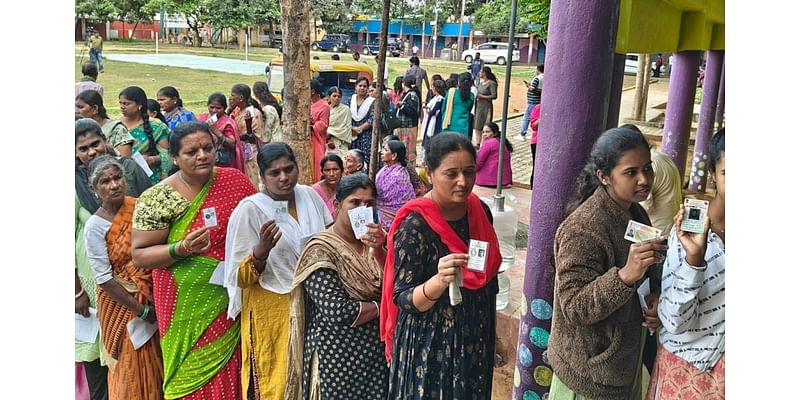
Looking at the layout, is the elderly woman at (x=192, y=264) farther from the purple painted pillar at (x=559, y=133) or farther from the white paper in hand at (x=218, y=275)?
the purple painted pillar at (x=559, y=133)

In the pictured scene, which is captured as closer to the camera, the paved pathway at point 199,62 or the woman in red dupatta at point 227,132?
the woman in red dupatta at point 227,132

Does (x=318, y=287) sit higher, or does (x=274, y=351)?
(x=318, y=287)

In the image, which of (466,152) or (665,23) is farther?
(665,23)

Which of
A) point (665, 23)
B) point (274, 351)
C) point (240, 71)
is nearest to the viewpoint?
point (274, 351)

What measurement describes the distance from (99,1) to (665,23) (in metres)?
31.2

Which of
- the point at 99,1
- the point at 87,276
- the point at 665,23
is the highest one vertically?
the point at 99,1

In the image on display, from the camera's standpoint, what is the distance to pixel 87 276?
3.24 meters

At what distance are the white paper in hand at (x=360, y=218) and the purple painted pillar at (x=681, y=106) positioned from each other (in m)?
6.21

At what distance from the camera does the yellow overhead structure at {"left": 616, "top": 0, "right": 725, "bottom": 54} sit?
254 centimetres

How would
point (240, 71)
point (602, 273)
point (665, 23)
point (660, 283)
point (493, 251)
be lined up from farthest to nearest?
1. point (240, 71)
2. point (665, 23)
3. point (493, 251)
4. point (660, 283)
5. point (602, 273)

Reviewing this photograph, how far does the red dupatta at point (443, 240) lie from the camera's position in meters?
2.30

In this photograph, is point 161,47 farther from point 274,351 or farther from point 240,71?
point 274,351

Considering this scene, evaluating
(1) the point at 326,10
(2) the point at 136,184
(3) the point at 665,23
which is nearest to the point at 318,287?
(2) the point at 136,184

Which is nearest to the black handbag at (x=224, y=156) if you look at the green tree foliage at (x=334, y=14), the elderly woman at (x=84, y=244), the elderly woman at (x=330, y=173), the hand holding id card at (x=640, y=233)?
the elderly woman at (x=330, y=173)
